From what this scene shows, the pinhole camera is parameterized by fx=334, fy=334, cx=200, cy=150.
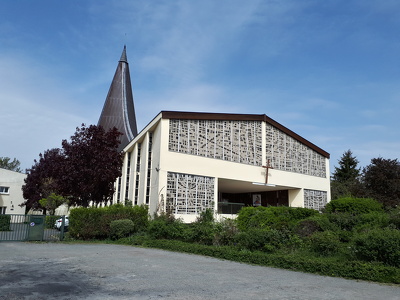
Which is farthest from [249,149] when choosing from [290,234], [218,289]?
[218,289]

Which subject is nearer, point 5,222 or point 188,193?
point 5,222

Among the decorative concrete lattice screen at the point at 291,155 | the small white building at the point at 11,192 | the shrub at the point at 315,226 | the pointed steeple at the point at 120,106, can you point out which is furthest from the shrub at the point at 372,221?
the small white building at the point at 11,192

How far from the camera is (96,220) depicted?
16062 millimetres

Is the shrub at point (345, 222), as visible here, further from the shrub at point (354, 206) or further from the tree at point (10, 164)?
the tree at point (10, 164)

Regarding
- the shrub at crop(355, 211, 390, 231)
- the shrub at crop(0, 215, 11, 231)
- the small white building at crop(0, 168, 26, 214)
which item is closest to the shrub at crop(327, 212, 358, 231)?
the shrub at crop(355, 211, 390, 231)

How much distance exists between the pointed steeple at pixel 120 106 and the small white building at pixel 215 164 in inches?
713

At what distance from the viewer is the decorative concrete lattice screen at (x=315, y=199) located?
87.3ft

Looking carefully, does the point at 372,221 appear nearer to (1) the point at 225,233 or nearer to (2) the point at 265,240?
(2) the point at 265,240

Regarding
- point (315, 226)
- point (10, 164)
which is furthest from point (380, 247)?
point (10, 164)

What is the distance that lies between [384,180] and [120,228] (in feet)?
61.6

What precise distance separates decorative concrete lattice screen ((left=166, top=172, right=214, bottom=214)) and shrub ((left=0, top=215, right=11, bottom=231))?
306 inches

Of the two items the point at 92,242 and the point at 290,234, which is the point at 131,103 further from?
the point at 290,234

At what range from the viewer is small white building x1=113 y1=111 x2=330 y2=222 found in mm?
19766

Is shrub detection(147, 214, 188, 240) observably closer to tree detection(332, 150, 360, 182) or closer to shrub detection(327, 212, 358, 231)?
shrub detection(327, 212, 358, 231)
